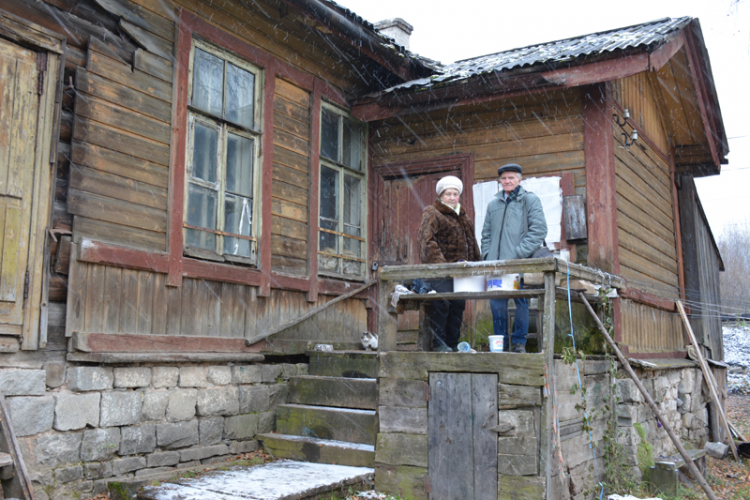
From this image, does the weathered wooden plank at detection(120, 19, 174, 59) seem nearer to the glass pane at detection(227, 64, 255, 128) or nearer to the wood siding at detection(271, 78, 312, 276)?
the glass pane at detection(227, 64, 255, 128)

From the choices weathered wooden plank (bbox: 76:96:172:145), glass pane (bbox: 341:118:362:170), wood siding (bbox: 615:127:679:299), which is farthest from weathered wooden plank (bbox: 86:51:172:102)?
wood siding (bbox: 615:127:679:299)

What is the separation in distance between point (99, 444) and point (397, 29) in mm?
9216

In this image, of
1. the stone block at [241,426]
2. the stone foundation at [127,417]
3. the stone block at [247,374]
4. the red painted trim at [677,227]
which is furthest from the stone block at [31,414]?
the red painted trim at [677,227]

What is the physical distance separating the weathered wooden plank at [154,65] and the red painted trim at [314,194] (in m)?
2.08

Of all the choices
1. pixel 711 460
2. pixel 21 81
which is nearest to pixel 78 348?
pixel 21 81

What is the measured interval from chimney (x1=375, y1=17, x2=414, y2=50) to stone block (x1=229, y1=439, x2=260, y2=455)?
26.2 ft

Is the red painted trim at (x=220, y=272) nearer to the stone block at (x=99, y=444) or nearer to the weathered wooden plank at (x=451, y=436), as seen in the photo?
the stone block at (x=99, y=444)

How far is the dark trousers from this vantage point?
5801mm

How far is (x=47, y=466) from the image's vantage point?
187 inches

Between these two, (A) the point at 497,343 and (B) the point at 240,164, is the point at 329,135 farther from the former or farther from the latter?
(A) the point at 497,343

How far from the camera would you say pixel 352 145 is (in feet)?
28.8

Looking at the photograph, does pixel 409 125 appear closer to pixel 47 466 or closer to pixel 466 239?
pixel 466 239

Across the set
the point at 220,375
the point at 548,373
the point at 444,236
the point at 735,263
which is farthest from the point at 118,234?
the point at 735,263

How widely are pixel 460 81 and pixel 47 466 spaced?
5813mm
